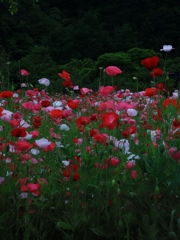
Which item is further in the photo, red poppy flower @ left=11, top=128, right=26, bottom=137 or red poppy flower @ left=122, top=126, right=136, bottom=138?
red poppy flower @ left=122, top=126, right=136, bottom=138

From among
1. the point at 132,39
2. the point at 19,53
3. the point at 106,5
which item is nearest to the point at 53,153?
the point at 19,53

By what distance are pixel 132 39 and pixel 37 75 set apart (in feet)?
73.4

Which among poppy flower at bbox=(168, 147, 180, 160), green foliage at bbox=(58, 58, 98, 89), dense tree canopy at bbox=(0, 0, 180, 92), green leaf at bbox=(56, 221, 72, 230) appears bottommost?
dense tree canopy at bbox=(0, 0, 180, 92)

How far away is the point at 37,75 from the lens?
19156mm

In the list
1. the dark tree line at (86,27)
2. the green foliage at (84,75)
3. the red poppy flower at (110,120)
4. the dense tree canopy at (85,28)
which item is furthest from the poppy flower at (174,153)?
the dense tree canopy at (85,28)

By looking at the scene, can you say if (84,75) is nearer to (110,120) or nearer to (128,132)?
(128,132)

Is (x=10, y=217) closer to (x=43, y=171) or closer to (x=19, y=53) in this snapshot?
(x=43, y=171)

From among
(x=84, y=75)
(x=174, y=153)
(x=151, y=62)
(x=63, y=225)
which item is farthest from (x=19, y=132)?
(x=84, y=75)

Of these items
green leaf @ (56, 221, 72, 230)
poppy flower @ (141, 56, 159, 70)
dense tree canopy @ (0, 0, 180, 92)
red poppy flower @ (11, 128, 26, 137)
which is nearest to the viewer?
green leaf @ (56, 221, 72, 230)

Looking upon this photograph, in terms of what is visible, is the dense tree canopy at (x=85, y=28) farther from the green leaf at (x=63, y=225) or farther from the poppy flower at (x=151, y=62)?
the green leaf at (x=63, y=225)

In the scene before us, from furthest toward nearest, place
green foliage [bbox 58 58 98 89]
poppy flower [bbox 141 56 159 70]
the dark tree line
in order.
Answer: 1. the dark tree line
2. green foliage [bbox 58 58 98 89]
3. poppy flower [bbox 141 56 159 70]

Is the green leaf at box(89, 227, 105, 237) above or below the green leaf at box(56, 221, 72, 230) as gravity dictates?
below

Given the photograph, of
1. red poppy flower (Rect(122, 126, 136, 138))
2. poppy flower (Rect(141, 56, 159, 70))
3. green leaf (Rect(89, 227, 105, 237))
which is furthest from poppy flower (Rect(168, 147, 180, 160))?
poppy flower (Rect(141, 56, 159, 70))

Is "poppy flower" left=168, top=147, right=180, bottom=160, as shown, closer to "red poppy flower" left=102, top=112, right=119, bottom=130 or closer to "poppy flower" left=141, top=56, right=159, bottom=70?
"red poppy flower" left=102, top=112, right=119, bottom=130
